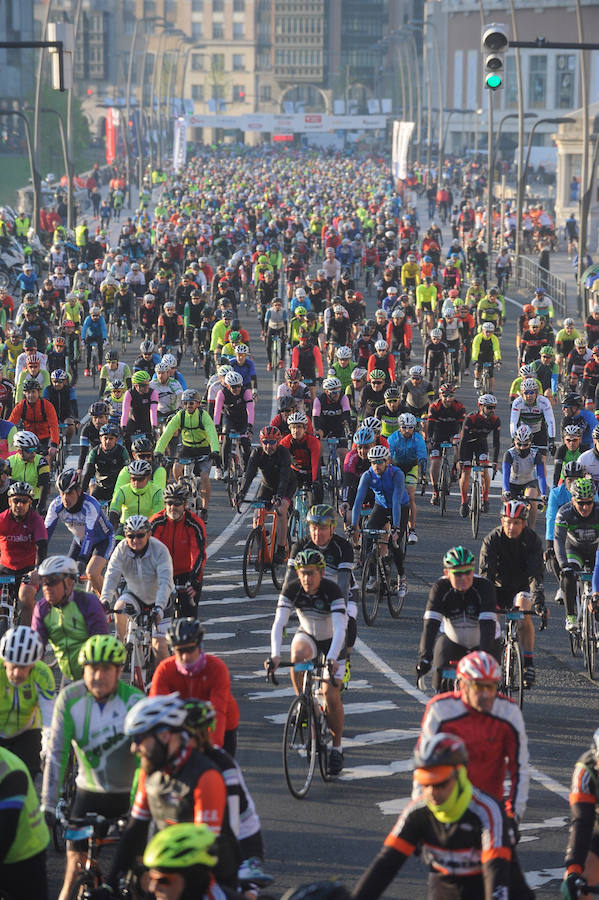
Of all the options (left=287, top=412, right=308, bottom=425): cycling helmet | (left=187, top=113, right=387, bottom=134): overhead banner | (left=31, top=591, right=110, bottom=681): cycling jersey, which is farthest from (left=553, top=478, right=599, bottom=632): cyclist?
(left=187, top=113, right=387, bottom=134): overhead banner

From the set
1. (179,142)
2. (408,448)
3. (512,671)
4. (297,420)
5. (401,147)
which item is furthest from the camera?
(179,142)

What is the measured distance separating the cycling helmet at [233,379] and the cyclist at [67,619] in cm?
1080

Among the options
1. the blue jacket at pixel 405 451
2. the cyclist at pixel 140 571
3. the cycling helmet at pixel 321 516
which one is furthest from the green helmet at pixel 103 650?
the blue jacket at pixel 405 451

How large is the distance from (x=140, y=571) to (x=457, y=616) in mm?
2553

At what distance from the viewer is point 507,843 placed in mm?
7125

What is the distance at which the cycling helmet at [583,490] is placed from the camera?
1449 centimetres

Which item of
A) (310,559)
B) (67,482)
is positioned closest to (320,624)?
(310,559)

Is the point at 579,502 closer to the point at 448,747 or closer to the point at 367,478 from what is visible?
the point at 367,478

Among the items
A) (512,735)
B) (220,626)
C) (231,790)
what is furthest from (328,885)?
(220,626)

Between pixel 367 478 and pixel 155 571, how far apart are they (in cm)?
429

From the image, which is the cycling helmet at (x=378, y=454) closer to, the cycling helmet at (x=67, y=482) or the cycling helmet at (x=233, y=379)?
the cycling helmet at (x=67, y=482)

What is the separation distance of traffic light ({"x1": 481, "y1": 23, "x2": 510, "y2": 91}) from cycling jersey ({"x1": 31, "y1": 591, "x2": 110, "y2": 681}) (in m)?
8.92

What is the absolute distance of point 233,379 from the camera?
21.4m

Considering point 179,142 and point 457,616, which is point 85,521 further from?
point 179,142
